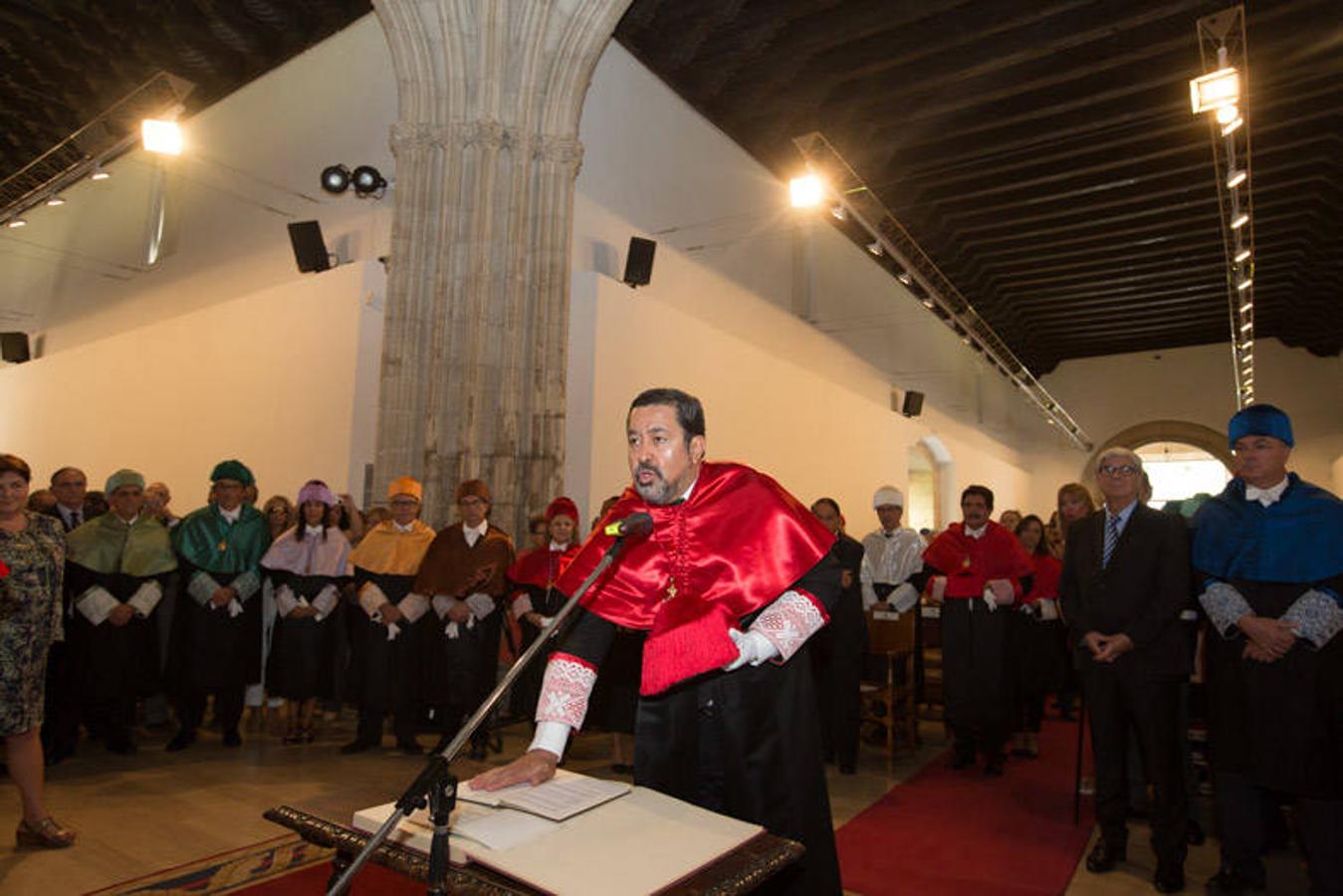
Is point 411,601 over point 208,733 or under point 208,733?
over

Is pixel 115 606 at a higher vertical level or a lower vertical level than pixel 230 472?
lower

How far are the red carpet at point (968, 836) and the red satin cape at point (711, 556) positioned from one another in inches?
73.7

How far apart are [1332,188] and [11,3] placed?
48.2 ft

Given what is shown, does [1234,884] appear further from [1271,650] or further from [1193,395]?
[1193,395]

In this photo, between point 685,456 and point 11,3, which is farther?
point 11,3

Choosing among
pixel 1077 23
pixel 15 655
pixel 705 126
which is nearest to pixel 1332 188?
pixel 1077 23

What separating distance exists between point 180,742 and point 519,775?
4405 mm

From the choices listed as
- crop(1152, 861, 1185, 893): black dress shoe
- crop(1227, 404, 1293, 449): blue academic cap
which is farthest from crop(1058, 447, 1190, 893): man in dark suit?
crop(1227, 404, 1293, 449): blue academic cap

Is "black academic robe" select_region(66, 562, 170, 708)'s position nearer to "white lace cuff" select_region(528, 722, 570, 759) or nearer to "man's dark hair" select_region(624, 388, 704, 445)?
"white lace cuff" select_region(528, 722, 570, 759)

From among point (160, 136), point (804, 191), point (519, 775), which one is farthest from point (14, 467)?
point (804, 191)

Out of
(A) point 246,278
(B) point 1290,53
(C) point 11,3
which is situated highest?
(C) point 11,3

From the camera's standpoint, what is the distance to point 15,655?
10.5ft

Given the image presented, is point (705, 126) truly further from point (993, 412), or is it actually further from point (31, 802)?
point (993, 412)

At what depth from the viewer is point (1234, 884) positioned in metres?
3.21
